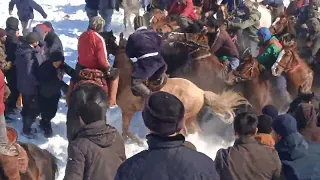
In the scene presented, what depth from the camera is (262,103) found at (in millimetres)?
8867

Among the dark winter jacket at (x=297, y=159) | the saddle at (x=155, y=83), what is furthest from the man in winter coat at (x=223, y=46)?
the dark winter jacket at (x=297, y=159)

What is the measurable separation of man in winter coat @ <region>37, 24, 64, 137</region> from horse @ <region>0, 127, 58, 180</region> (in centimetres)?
222

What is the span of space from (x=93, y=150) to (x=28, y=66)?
12.8 feet

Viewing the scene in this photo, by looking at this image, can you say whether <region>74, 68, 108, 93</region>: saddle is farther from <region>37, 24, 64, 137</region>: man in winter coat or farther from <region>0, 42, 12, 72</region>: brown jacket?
<region>0, 42, 12, 72</region>: brown jacket

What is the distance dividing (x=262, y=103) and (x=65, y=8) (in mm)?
9995

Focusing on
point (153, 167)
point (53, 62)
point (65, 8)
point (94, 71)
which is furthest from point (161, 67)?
point (65, 8)

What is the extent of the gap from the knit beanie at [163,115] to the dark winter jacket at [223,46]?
622 centimetres

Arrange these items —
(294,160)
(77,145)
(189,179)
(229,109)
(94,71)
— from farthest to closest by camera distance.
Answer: (229,109) < (94,71) < (294,160) < (77,145) < (189,179)

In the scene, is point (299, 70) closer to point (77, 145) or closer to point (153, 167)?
point (77, 145)

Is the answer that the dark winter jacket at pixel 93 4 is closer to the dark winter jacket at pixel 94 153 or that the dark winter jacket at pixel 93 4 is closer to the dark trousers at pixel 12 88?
the dark trousers at pixel 12 88

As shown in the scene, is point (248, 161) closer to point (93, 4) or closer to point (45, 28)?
point (45, 28)

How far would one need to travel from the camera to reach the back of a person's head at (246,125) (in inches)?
199

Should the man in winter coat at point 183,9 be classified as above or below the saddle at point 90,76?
below

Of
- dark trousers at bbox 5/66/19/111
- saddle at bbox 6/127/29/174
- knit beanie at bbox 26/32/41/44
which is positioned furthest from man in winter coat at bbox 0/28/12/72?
saddle at bbox 6/127/29/174
